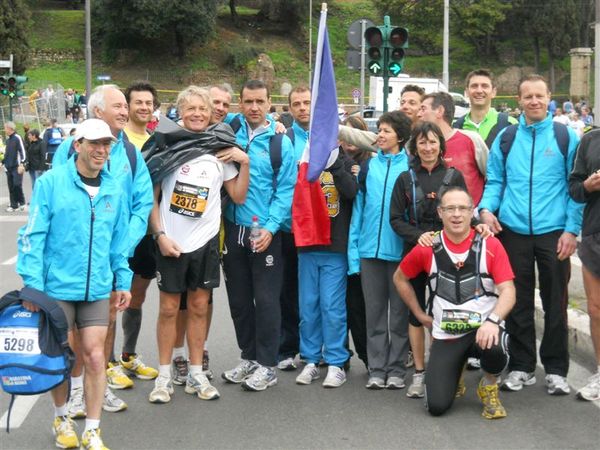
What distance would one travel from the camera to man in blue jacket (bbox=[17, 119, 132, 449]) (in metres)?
5.42

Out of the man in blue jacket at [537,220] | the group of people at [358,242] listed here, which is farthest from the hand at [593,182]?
the man in blue jacket at [537,220]

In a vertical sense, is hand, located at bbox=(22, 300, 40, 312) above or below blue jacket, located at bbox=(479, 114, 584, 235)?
below

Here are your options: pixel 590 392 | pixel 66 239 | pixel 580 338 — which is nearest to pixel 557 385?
pixel 590 392

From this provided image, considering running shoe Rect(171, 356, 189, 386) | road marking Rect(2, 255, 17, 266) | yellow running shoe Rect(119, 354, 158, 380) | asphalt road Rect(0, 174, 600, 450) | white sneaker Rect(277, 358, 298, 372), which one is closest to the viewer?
asphalt road Rect(0, 174, 600, 450)

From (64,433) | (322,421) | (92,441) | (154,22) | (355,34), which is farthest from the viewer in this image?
(154,22)

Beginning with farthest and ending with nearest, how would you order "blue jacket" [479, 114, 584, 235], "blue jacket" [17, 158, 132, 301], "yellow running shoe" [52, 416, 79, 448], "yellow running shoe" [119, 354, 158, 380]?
"yellow running shoe" [119, 354, 158, 380], "blue jacket" [479, 114, 584, 235], "yellow running shoe" [52, 416, 79, 448], "blue jacket" [17, 158, 132, 301]

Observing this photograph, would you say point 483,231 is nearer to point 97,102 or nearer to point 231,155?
point 231,155

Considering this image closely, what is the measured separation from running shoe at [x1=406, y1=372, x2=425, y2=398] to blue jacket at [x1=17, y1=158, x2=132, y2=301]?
244 cm

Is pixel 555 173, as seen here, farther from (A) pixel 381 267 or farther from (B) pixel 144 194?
(B) pixel 144 194

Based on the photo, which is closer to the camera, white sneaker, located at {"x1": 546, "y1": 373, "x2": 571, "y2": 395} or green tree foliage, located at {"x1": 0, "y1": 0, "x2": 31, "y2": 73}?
white sneaker, located at {"x1": 546, "y1": 373, "x2": 571, "y2": 395}

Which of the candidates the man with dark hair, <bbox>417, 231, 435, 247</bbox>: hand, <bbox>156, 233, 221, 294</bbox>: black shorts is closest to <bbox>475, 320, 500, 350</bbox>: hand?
<bbox>417, 231, 435, 247</bbox>: hand

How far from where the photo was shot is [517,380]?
275 inches

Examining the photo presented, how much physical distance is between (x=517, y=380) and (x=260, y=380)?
6.21 feet

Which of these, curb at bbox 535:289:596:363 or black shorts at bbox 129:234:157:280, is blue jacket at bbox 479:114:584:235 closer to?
curb at bbox 535:289:596:363
